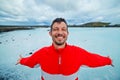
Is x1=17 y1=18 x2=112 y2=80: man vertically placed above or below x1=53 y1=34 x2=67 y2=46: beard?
below

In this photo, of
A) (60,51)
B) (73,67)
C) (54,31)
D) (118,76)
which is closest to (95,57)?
(73,67)

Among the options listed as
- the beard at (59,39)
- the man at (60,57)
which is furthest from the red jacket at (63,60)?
the beard at (59,39)

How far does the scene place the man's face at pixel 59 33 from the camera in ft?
7.71

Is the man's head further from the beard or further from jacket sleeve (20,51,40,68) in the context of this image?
jacket sleeve (20,51,40,68)

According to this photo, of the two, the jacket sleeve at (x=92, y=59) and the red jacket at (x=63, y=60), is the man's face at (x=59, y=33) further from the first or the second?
the jacket sleeve at (x=92, y=59)

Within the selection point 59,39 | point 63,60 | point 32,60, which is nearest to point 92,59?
point 63,60

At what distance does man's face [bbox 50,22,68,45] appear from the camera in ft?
7.71

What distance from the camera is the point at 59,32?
2375 mm

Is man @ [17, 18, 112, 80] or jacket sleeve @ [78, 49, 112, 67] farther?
jacket sleeve @ [78, 49, 112, 67]

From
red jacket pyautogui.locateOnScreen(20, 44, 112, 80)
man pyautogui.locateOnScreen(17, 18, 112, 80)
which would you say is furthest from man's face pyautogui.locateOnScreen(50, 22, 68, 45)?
→ red jacket pyautogui.locateOnScreen(20, 44, 112, 80)

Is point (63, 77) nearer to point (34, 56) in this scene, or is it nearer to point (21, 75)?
point (34, 56)

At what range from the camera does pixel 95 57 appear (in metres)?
2.65

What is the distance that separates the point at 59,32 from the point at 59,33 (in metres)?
0.02

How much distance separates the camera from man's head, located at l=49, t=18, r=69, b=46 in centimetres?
235
